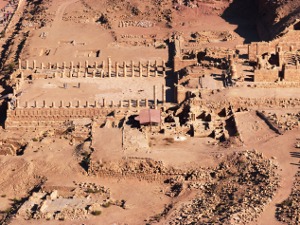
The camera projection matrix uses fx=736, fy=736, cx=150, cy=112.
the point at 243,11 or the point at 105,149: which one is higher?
the point at 243,11

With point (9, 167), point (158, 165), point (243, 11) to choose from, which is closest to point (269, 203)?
point (158, 165)

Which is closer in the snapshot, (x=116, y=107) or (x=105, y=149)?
(x=105, y=149)

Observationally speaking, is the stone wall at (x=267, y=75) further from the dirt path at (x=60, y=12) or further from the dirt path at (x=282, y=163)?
the dirt path at (x=60, y=12)

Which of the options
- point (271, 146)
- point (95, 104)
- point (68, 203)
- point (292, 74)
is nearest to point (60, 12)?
point (95, 104)

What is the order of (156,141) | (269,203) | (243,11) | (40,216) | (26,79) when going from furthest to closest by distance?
1. (243,11)
2. (26,79)
3. (156,141)
4. (40,216)
5. (269,203)

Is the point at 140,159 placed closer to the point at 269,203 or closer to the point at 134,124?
the point at 134,124

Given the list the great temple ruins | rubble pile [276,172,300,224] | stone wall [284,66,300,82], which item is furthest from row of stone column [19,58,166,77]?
rubble pile [276,172,300,224]
